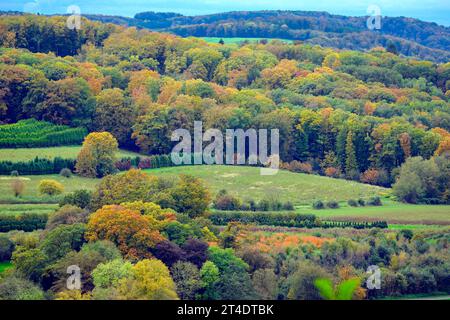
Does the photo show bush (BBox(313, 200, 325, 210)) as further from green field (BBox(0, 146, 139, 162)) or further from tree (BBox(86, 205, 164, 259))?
green field (BBox(0, 146, 139, 162))

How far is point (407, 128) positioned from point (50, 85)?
86.1 ft

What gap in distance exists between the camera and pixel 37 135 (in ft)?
227

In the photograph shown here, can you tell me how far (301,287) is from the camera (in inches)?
1391

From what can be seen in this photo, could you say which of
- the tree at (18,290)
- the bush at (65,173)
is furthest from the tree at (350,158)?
the tree at (18,290)

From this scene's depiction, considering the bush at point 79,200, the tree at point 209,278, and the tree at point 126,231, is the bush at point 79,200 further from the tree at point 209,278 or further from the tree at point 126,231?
the tree at point 209,278

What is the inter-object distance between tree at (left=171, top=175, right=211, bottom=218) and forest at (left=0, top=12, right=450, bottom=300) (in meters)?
0.07

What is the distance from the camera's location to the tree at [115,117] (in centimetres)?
7444

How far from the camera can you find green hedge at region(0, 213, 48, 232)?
44875 mm

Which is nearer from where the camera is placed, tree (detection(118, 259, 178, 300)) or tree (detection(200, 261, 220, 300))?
tree (detection(118, 259, 178, 300))

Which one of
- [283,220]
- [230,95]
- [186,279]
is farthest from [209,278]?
[230,95]

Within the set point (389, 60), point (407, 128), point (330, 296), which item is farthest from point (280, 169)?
point (330, 296)

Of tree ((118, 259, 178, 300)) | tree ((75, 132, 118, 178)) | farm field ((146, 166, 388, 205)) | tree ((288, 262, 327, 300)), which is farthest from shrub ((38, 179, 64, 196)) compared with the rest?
tree ((288, 262, 327, 300))

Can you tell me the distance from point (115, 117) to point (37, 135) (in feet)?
25.8

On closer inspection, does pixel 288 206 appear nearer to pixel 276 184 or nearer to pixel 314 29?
pixel 276 184
